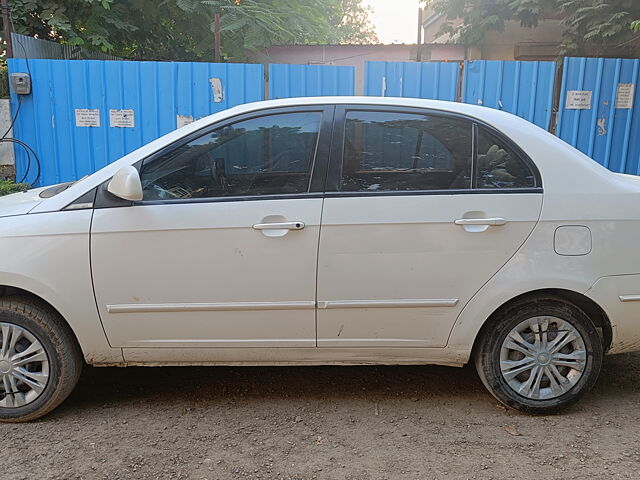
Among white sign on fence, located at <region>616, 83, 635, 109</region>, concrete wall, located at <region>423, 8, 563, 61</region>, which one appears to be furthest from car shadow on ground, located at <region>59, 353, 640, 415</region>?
concrete wall, located at <region>423, 8, 563, 61</region>

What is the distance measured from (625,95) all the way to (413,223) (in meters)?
5.28

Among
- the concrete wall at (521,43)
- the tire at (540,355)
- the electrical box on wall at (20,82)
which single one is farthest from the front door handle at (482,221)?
the concrete wall at (521,43)

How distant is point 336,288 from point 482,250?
80 cm

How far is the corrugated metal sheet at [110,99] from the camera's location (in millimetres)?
6480

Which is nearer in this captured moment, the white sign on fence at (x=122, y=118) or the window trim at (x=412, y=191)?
the window trim at (x=412, y=191)

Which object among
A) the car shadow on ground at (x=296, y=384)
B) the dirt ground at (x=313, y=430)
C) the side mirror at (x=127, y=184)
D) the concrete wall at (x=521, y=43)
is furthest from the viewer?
the concrete wall at (x=521, y=43)

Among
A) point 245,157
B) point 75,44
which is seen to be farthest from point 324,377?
point 75,44

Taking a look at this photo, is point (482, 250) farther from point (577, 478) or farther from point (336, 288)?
point (577, 478)

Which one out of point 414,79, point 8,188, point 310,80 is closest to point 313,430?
point 8,188

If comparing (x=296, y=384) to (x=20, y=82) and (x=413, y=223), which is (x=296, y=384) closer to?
(x=413, y=223)

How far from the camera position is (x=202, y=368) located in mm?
3809

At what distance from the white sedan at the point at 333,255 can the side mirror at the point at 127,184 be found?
0.01m

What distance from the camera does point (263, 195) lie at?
2971 mm

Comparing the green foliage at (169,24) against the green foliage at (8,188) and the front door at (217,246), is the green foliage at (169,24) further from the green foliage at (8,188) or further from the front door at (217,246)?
the front door at (217,246)
